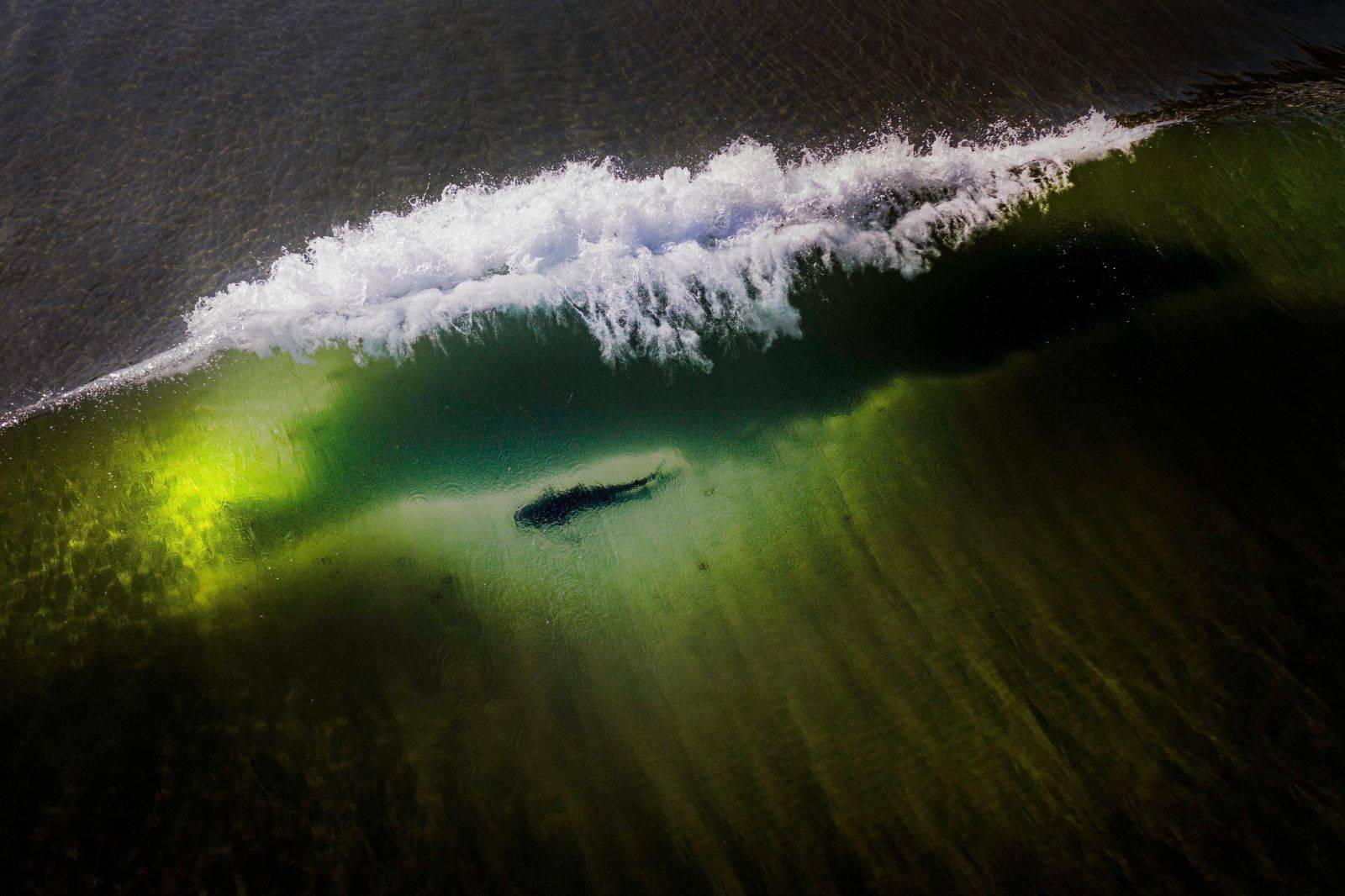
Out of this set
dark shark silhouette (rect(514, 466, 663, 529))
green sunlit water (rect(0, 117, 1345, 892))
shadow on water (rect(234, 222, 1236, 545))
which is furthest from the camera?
shadow on water (rect(234, 222, 1236, 545))

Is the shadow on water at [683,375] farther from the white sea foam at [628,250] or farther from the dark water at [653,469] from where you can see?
the white sea foam at [628,250]

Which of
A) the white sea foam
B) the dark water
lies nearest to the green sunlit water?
the dark water

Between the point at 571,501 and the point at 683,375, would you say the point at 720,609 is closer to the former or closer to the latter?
the point at 571,501

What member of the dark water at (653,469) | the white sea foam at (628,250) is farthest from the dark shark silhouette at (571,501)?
the white sea foam at (628,250)

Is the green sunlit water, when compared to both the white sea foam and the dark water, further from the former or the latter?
the white sea foam

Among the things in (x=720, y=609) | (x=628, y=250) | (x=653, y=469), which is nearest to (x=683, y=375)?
(x=653, y=469)

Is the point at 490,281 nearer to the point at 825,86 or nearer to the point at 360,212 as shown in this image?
the point at 360,212
